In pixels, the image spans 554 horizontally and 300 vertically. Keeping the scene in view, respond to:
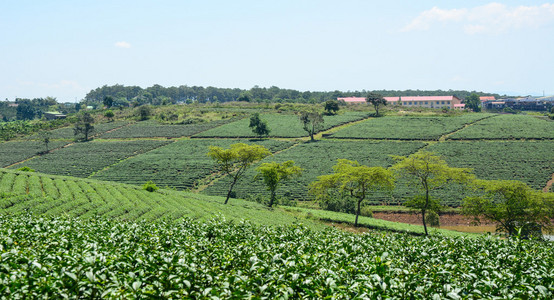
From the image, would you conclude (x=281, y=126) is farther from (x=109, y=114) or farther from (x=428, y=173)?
(x=428, y=173)

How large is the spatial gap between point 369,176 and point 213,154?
2205 centimetres

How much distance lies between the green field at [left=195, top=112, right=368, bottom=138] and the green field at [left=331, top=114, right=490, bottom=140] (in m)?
7.59

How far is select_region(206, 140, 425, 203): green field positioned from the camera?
6350cm

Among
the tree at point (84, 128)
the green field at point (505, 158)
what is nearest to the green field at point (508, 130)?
the green field at point (505, 158)

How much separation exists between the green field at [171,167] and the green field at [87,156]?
12.5ft

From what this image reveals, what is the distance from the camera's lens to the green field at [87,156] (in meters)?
78.8

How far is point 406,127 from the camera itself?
351 feet

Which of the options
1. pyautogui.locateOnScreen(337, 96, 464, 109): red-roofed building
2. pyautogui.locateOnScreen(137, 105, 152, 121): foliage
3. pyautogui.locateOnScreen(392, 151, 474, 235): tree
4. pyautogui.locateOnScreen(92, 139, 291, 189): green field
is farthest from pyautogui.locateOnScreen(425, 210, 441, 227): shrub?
Answer: pyautogui.locateOnScreen(337, 96, 464, 109): red-roofed building

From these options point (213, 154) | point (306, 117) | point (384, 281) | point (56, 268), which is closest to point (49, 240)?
point (56, 268)

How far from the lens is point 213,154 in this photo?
53.7 metres

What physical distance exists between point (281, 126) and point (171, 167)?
46.1 metres

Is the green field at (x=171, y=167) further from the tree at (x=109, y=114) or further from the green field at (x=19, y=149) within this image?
the tree at (x=109, y=114)

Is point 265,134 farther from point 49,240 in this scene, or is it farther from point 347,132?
point 49,240

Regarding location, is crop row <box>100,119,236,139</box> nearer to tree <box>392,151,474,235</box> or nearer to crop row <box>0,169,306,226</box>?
crop row <box>0,169,306,226</box>
